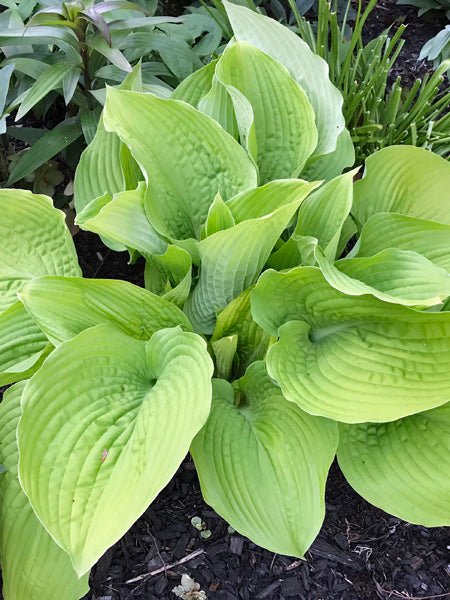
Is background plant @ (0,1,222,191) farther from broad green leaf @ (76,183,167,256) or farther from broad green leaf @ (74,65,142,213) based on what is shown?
broad green leaf @ (76,183,167,256)

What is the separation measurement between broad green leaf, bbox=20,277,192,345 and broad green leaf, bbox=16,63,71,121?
0.44 m

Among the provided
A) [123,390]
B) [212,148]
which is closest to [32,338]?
[123,390]

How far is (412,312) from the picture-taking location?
0.88 metres

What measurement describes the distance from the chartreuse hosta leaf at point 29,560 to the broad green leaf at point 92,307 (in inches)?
11.7

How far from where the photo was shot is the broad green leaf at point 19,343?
3.37 feet

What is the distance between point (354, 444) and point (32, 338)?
65 centimetres

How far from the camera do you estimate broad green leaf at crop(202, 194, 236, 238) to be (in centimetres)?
98

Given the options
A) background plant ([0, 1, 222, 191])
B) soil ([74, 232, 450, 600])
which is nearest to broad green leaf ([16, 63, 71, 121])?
background plant ([0, 1, 222, 191])

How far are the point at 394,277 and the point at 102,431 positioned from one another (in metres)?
0.53

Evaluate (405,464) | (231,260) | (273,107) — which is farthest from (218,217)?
(405,464)

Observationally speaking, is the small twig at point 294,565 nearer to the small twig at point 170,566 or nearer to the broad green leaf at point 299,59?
the small twig at point 170,566

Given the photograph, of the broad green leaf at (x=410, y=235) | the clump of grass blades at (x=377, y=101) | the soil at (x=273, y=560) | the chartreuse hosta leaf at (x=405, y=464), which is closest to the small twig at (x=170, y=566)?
the soil at (x=273, y=560)

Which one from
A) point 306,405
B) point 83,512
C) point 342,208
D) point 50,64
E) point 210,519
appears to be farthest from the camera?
point 50,64

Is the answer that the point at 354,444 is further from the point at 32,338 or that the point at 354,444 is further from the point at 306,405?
the point at 32,338
